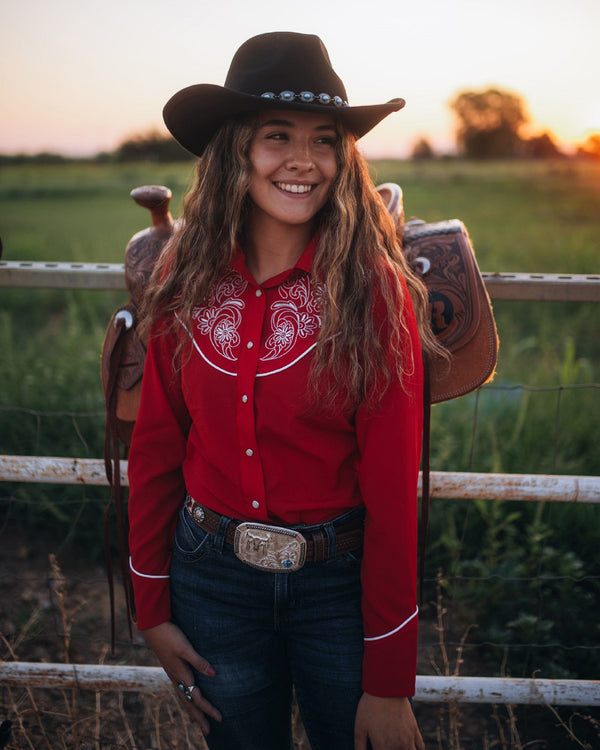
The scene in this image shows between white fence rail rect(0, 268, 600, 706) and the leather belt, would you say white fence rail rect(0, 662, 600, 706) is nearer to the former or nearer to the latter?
white fence rail rect(0, 268, 600, 706)

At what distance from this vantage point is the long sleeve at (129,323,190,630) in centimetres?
141

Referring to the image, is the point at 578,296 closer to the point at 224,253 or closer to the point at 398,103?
the point at 398,103

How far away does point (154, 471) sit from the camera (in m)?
1.43

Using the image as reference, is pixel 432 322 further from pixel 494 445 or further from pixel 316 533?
pixel 494 445

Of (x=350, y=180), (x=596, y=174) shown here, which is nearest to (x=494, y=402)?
(x=350, y=180)

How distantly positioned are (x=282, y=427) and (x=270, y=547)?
265 mm

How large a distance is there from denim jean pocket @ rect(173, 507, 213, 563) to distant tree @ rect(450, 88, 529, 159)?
4063 cm

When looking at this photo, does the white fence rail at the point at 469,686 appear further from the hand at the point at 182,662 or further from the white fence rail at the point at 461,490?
the hand at the point at 182,662

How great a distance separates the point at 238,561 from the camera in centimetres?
131

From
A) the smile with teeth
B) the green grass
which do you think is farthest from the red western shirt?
the green grass

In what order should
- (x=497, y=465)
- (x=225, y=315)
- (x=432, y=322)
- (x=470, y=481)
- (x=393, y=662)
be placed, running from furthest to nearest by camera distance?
(x=497, y=465) → (x=470, y=481) → (x=432, y=322) → (x=225, y=315) → (x=393, y=662)

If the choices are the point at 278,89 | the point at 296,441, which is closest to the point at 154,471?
the point at 296,441

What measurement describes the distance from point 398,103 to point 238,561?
108cm

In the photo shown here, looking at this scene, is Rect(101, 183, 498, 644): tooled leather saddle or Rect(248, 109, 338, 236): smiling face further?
Rect(101, 183, 498, 644): tooled leather saddle
